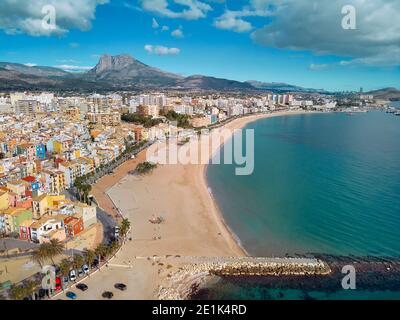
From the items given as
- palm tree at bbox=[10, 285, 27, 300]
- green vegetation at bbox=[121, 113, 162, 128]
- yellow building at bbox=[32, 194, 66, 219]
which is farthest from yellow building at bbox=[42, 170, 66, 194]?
green vegetation at bbox=[121, 113, 162, 128]

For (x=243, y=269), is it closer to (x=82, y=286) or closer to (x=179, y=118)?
(x=82, y=286)

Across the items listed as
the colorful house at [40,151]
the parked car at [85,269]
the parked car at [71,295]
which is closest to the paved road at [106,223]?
the parked car at [85,269]

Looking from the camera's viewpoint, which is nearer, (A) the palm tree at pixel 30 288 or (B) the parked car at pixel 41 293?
(A) the palm tree at pixel 30 288

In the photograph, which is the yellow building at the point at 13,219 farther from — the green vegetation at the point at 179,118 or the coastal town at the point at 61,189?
the green vegetation at the point at 179,118

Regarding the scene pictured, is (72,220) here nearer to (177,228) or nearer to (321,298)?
(177,228)

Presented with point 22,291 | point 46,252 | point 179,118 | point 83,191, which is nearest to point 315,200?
point 83,191
